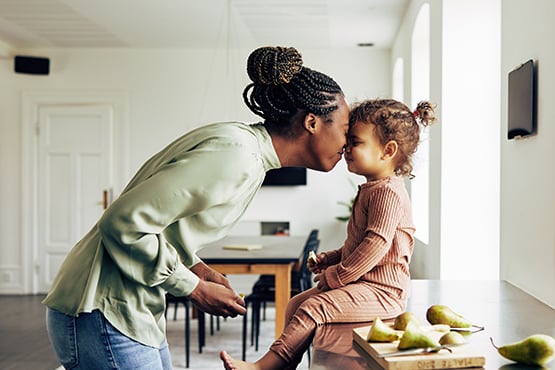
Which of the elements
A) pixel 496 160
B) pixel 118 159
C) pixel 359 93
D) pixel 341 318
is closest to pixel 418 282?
pixel 341 318

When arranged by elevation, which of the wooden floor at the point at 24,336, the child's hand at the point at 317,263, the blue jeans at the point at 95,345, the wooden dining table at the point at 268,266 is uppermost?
the child's hand at the point at 317,263

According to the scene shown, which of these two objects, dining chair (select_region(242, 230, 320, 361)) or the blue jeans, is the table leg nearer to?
dining chair (select_region(242, 230, 320, 361))

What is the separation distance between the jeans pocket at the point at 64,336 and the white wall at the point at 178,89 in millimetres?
6445

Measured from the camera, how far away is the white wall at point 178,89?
7.99 metres

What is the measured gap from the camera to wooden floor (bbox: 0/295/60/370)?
493 cm

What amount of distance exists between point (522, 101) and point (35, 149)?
6.62 meters

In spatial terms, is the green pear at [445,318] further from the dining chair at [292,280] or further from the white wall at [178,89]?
the white wall at [178,89]

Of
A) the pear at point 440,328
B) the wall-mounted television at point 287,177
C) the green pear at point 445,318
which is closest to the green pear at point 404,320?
the pear at point 440,328

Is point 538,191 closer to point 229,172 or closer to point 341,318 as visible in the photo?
point 341,318

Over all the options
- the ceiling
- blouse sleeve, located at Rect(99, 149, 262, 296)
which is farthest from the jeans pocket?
the ceiling

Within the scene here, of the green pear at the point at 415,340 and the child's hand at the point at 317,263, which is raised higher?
the child's hand at the point at 317,263

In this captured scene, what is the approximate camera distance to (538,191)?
2.39m

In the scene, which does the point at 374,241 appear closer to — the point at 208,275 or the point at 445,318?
the point at 445,318

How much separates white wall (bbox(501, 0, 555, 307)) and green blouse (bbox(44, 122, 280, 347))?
1053mm
